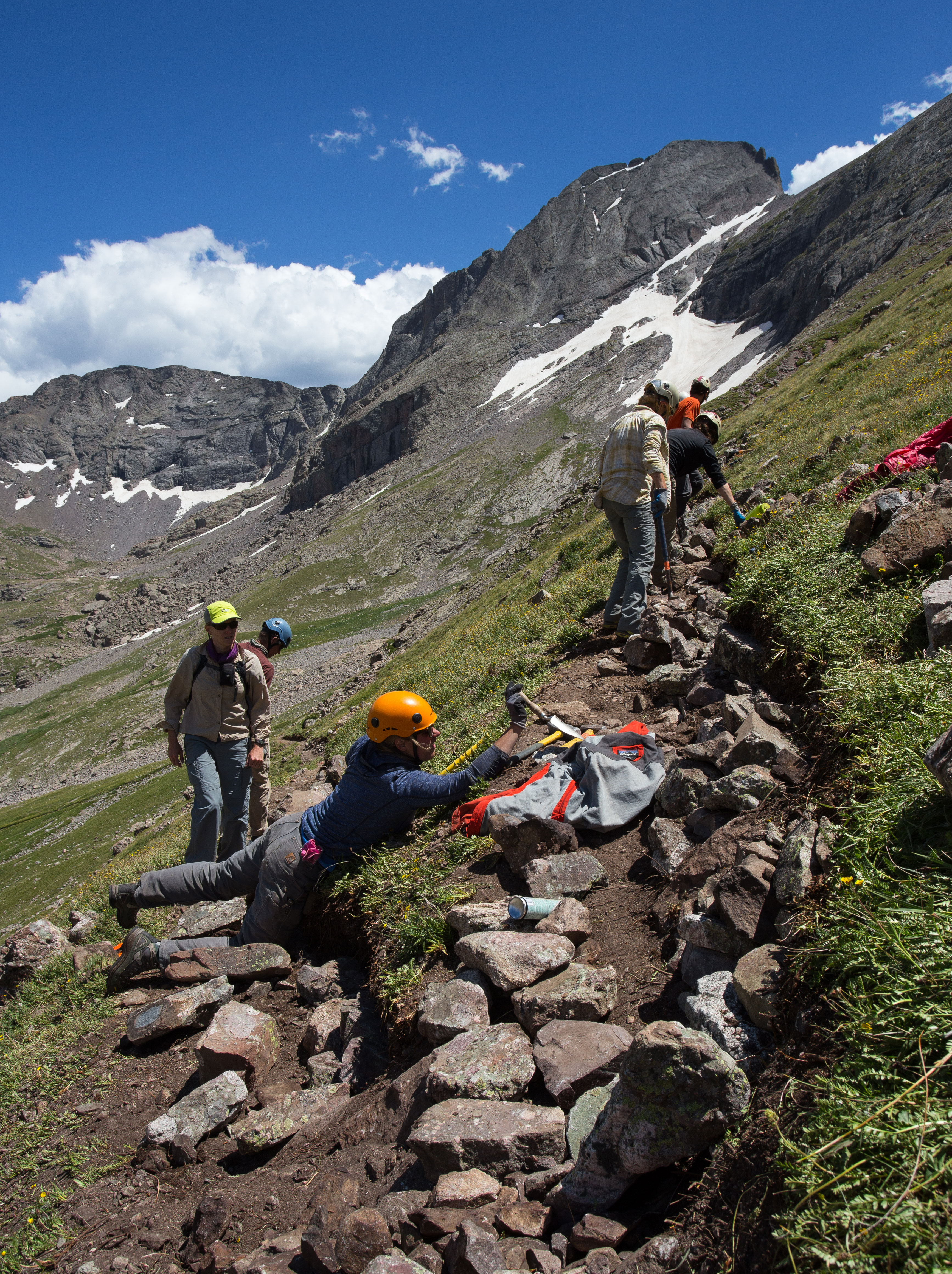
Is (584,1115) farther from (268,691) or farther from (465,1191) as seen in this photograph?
(268,691)

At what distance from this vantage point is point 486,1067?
11.8 feet

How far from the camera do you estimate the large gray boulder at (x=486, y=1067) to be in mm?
3482

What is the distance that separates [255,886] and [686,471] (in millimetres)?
8587

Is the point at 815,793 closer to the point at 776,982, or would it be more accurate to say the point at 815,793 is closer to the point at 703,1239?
the point at 776,982

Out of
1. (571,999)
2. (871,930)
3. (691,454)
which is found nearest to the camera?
(871,930)

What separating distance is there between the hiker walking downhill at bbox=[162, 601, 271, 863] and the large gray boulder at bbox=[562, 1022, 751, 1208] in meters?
6.76

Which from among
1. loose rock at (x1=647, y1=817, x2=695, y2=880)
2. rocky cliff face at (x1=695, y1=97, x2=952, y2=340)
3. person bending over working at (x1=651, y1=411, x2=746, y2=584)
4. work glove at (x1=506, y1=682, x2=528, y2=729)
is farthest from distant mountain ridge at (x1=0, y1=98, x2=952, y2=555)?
loose rock at (x1=647, y1=817, x2=695, y2=880)

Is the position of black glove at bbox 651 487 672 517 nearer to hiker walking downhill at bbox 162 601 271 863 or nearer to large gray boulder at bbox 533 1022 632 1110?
hiker walking downhill at bbox 162 601 271 863

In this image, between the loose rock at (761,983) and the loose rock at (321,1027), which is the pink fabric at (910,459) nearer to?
the loose rock at (761,983)

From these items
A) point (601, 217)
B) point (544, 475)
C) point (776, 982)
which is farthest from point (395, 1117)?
point (601, 217)

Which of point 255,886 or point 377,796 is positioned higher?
point 377,796

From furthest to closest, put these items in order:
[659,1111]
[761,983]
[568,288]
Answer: [568,288] < [761,983] < [659,1111]

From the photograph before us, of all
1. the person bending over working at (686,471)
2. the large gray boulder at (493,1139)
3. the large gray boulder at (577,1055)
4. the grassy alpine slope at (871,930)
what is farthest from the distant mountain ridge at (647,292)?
the large gray boulder at (493,1139)

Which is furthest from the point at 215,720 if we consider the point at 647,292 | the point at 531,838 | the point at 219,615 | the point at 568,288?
the point at 568,288
